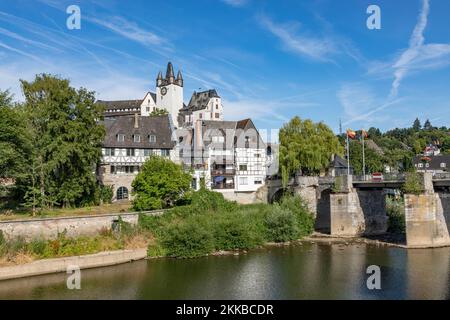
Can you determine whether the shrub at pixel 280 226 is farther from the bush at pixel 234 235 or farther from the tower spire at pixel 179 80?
the tower spire at pixel 179 80


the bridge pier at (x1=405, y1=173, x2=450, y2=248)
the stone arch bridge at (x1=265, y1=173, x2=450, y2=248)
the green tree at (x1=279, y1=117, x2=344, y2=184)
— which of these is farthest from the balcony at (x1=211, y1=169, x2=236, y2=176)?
the bridge pier at (x1=405, y1=173, x2=450, y2=248)

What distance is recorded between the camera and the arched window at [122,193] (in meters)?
49.6

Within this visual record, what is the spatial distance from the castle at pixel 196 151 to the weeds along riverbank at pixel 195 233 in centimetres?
607

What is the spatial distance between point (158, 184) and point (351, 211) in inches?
793

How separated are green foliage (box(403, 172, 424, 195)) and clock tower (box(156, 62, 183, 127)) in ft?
201

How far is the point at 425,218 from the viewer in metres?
37.4

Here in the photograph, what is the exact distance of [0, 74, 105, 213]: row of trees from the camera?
3725 cm

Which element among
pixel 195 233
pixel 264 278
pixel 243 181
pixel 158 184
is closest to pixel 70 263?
pixel 195 233

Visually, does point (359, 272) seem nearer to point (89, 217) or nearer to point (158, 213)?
point (158, 213)

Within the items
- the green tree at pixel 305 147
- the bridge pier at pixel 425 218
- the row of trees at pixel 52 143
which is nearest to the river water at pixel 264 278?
the bridge pier at pixel 425 218

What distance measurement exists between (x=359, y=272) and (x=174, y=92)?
231 feet

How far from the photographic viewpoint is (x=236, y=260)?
33.8 metres

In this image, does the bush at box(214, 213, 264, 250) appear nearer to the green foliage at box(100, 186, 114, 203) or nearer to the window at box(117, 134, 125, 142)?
the green foliage at box(100, 186, 114, 203)

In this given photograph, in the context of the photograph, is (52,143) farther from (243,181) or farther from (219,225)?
(243,181)
